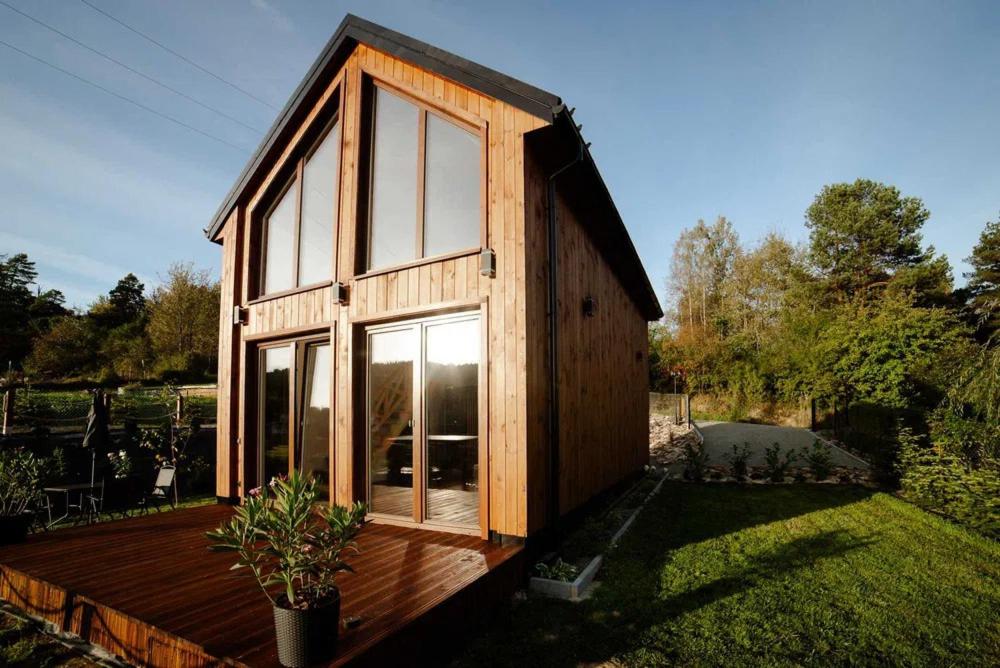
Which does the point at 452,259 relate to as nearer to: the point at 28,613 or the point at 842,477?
the point at 28,613

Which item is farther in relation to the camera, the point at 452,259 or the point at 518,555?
the point at 452,259

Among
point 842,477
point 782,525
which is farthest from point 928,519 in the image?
point 842,477

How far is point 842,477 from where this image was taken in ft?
30.6

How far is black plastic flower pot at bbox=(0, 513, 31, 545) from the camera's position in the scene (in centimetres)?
440

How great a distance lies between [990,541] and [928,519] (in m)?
0.90

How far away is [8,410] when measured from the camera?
36.3 ft

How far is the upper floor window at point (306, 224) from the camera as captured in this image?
622cm

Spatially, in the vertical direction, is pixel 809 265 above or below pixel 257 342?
above

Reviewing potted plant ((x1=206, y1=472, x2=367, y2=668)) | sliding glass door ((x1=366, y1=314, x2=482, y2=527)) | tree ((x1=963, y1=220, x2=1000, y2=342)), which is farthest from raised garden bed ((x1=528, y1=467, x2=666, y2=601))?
tree ((x1=963, y1=220, x2=1000, y2=342))

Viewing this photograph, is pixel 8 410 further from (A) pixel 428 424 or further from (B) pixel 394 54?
(B) pixel 394 54

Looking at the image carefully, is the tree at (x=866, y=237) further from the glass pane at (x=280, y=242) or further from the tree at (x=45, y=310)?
the tree at (x=45, y=310)

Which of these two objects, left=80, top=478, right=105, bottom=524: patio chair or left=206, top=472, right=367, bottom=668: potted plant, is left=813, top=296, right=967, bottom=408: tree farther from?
left=80, top=478, right=105, bottom=524: patio chair

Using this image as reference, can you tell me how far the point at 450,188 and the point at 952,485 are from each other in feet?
25.9

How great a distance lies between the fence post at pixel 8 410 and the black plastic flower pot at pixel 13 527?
9.39 meters
